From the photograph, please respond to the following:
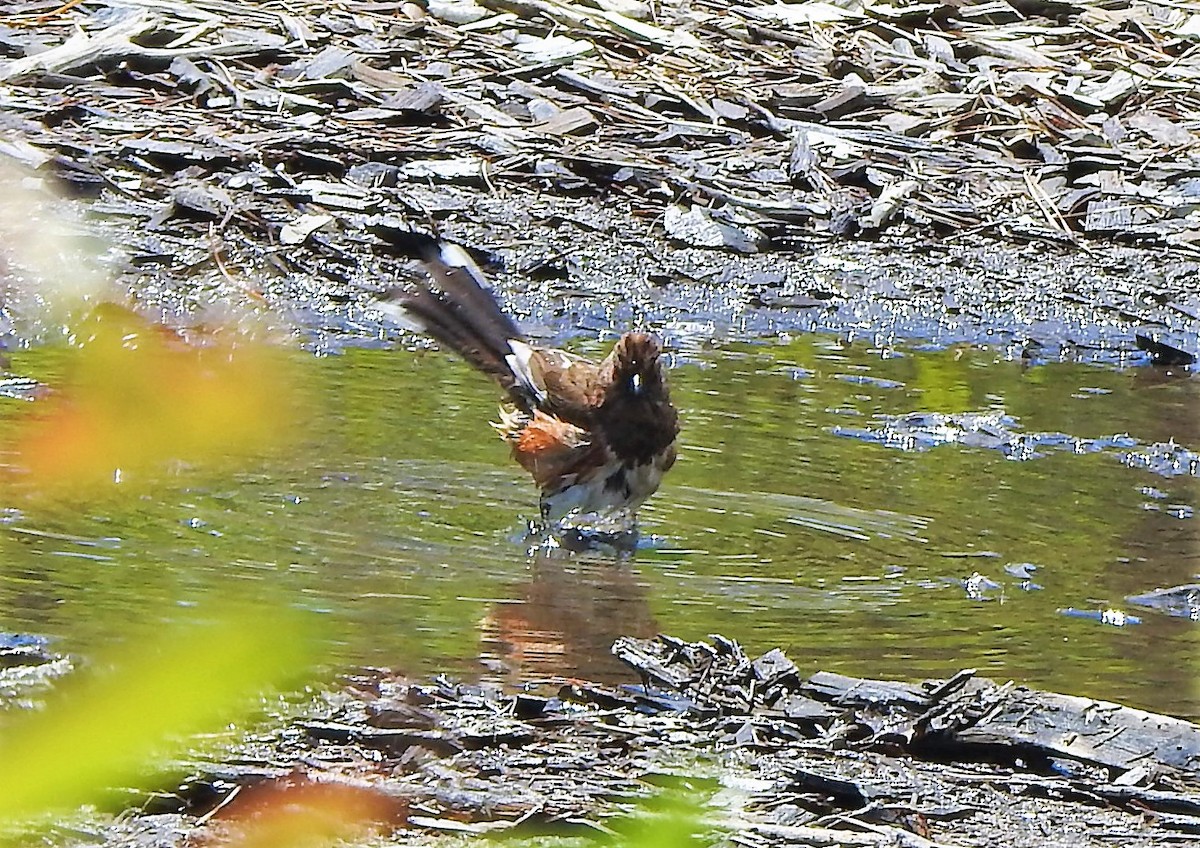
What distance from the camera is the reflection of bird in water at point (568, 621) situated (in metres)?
4.44

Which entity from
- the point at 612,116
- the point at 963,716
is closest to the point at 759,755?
the point at 963,716

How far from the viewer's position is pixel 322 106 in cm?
1069

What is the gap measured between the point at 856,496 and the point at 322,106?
538 cm

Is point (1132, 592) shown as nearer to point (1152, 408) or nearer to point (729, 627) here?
point (729, 627)

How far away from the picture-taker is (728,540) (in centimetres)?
578

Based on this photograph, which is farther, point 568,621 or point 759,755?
point 568,621

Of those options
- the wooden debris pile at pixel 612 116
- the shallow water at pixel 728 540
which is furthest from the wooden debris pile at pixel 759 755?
the wooden debris pile at pixel 612 116

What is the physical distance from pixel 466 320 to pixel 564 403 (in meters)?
0.43

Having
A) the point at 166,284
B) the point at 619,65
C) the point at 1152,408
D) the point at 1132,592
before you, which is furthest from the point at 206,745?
the point at 619,65

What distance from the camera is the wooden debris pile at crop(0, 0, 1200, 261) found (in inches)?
395

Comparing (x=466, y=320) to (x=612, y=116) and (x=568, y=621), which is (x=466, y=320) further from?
(x=612, y=116)

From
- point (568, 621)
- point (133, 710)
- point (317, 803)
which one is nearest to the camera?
point (133, 710)

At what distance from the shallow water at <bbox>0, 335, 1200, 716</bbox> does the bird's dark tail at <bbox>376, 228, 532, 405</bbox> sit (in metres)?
0.34

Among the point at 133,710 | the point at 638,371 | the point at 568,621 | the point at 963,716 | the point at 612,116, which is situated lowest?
the point at 568,621
